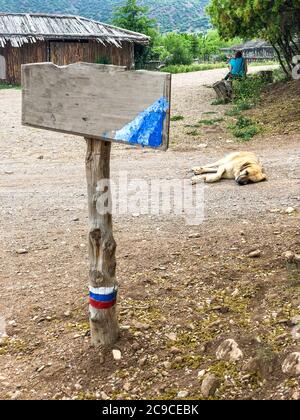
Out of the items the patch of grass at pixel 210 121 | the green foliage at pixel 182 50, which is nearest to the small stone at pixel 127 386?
the patch of grass at pixel 210 121

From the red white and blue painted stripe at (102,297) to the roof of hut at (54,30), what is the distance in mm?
19789

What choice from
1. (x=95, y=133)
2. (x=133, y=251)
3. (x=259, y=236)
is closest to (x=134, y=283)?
(x=133, y=251)

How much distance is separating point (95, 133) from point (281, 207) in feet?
11.2

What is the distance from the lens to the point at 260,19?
12.6 metres

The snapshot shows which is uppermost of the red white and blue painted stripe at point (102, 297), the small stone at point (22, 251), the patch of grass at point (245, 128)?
the patch of grass at point (245, 128)

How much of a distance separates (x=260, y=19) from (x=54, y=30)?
12321mm

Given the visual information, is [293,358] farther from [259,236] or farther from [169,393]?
[259,236]

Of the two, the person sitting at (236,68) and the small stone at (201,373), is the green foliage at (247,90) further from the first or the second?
the small stone at (201,373)

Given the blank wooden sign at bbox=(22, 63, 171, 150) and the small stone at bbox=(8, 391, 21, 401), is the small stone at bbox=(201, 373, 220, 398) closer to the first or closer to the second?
the small stone at bbox=(8, 391, 21, 401)

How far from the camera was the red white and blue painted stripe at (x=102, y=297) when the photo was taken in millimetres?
3164

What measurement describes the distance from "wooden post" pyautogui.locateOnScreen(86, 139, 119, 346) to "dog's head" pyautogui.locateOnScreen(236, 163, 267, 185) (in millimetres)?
3927

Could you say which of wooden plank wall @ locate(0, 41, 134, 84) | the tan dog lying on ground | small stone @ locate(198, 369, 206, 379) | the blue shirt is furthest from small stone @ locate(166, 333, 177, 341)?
wooden plank wall @ locate(0, 41, 134, 84)

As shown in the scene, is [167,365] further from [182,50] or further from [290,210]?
[182,50]

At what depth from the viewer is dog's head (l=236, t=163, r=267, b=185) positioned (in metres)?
6.84
